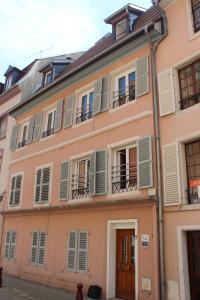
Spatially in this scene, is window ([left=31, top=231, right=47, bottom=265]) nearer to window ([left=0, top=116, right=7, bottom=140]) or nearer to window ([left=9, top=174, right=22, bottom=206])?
window ([left=9, top=174, right=22, bottom=206])

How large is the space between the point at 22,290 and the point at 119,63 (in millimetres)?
8544

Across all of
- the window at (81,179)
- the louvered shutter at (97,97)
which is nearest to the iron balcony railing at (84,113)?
the louvered shutter at (97,97)

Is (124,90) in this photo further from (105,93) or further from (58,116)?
(58,116)

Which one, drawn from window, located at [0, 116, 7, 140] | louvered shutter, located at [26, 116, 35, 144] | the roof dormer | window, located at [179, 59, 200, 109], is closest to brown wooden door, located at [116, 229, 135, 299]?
window, located at [179, 59, 200, 109]

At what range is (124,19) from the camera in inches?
505

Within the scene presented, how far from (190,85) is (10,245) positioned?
35.2 ft

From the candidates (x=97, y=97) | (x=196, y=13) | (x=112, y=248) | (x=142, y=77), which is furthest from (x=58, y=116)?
(x=196, y=13)

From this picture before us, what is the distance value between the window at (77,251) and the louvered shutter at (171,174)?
11.9ft

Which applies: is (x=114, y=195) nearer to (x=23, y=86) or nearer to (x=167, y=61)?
(x=167, y=61)

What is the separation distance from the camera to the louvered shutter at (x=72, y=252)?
36.0 ft

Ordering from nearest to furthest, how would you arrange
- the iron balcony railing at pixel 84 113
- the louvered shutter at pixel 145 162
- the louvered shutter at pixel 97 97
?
the louvered shutter at pixel 145 162 → the louvered shutter at pixel 97 97 → the iron balcony railing at pixel 84 113

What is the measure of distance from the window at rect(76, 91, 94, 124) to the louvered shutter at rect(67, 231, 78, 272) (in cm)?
437

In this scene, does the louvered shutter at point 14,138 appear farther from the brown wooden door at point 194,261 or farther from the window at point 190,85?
the brown wooden door at point 194,261

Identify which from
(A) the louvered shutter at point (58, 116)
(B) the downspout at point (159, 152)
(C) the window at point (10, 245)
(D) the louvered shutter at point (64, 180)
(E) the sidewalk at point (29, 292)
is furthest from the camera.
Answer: (C) the window at point (10, 245)
